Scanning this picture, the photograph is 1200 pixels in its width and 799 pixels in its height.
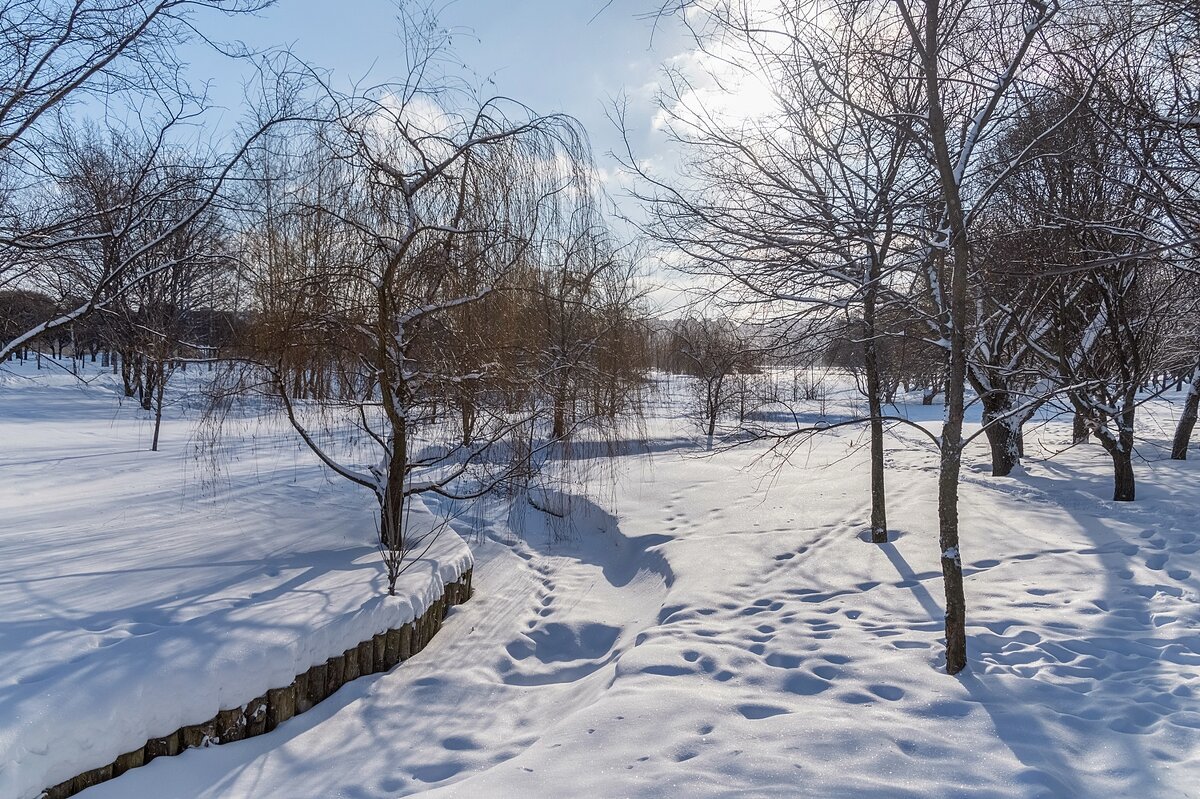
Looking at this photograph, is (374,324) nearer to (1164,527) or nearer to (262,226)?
(262,226)

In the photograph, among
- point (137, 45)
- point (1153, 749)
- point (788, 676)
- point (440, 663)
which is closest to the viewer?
point (1153, 749)

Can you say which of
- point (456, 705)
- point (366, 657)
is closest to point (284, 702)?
point (366, 657)

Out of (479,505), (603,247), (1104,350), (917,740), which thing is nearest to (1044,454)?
(1104,350)

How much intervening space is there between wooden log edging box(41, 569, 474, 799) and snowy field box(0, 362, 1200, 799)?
0.07m

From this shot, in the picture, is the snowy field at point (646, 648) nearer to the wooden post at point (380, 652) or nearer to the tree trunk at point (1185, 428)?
the wooden post at point (380, 652)

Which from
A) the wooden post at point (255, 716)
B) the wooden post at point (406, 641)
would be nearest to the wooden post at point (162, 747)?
the wooden post at point (255, 716)

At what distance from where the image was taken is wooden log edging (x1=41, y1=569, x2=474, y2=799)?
2.79m

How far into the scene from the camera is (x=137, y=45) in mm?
3334

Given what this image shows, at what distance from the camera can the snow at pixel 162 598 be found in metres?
2.76

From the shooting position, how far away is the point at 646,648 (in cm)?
419

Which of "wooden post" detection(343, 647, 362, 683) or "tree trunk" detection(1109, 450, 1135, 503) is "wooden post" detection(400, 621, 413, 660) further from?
"tree trunk" detection(1109, 450, 1135, 503)

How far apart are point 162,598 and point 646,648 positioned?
3189 millimetres

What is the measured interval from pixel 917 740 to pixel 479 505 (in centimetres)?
709

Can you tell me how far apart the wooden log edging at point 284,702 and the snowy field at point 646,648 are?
0.24 feet
